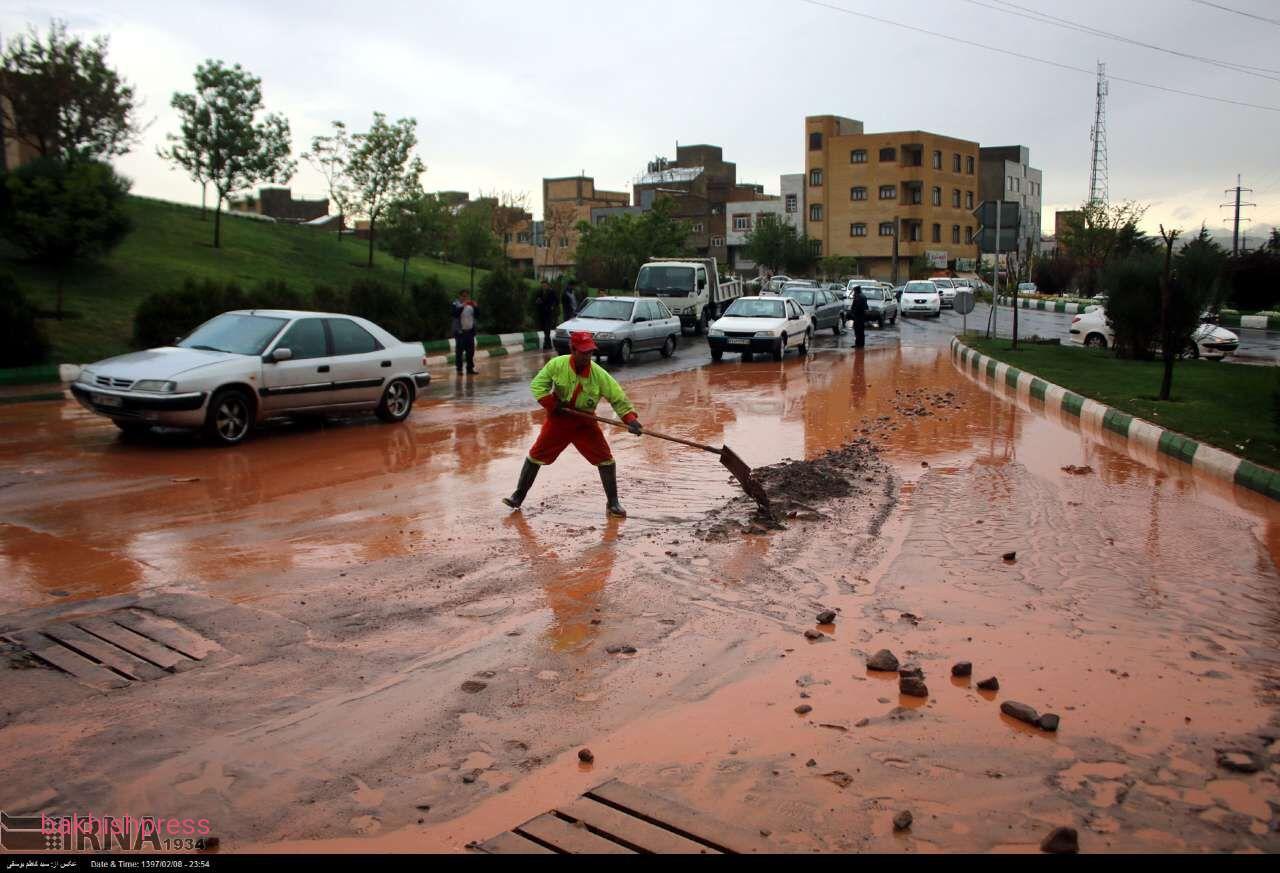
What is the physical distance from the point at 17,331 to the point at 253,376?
887cm

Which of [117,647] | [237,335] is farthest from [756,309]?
[117,647]

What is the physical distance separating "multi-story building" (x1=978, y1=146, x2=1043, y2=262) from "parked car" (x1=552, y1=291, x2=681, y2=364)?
7940cm

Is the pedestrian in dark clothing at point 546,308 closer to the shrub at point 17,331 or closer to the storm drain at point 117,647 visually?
the shrub at point 17,331

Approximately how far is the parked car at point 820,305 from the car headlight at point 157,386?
23.1 m

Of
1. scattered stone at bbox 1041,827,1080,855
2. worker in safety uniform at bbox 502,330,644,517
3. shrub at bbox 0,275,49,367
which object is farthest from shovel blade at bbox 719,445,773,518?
shrub at bbox 0,275,49,367

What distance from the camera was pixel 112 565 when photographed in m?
6.80

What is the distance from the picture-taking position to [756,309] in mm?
25391

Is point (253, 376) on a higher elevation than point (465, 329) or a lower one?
lower

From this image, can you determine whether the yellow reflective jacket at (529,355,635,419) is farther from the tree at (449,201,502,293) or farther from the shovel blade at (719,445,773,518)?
the tree at (449,201,502,293)

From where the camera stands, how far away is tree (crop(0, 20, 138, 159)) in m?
30.3

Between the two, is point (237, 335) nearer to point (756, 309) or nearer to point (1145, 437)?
point (1145, 437)

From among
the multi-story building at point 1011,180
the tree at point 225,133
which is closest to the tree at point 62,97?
the tree at point 225,133

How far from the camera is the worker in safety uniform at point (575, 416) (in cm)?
852

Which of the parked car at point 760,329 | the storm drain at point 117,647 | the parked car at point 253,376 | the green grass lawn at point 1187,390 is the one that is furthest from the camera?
the parked car at point 760,329
